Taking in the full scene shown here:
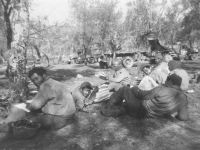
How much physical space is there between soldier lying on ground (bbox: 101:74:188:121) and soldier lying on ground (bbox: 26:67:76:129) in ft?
4.14

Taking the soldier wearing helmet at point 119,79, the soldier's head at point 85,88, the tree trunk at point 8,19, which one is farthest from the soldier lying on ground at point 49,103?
the tree trunk at point 8,19

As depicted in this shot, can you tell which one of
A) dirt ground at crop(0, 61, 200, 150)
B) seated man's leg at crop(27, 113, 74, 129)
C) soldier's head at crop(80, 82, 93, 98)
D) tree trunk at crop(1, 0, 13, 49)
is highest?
tree trunk at crop(1, 0, 13, 49)

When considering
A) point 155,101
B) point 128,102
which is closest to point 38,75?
point 128,102

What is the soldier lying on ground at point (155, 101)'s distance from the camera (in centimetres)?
354

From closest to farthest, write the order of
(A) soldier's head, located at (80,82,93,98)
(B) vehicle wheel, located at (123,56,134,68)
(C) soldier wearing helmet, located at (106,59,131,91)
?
(A) soldier's head, located at (80,82,93,98)
(C) soldier wearing helmet, located at (106,59,131,91)
(B) vehicle wheel, located at (123,56,134,68)

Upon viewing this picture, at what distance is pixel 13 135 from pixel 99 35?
15.9 metres

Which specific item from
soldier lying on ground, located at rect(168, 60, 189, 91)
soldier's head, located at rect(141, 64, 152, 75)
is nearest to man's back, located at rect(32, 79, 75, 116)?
soldier lying on ground, located at rect(168, 60, 189, 91)

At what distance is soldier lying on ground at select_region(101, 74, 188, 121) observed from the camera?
3537mm

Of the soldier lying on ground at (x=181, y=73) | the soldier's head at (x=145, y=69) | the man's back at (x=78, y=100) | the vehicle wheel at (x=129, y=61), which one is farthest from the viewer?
the vehicle wheel at (x=129, y=61)

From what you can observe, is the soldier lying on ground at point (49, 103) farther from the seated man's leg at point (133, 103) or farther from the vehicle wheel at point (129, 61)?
the vehicle wheel at point (129, 61)

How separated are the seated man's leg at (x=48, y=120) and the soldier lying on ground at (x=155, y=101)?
1.23m

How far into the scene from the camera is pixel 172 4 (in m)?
30.3

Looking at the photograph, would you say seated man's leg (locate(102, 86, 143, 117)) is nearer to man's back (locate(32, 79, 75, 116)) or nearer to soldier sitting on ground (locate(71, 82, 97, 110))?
soldier sitting on ground (locate(71, 82, 97, 110))

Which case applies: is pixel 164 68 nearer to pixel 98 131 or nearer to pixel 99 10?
pixel 98 131
